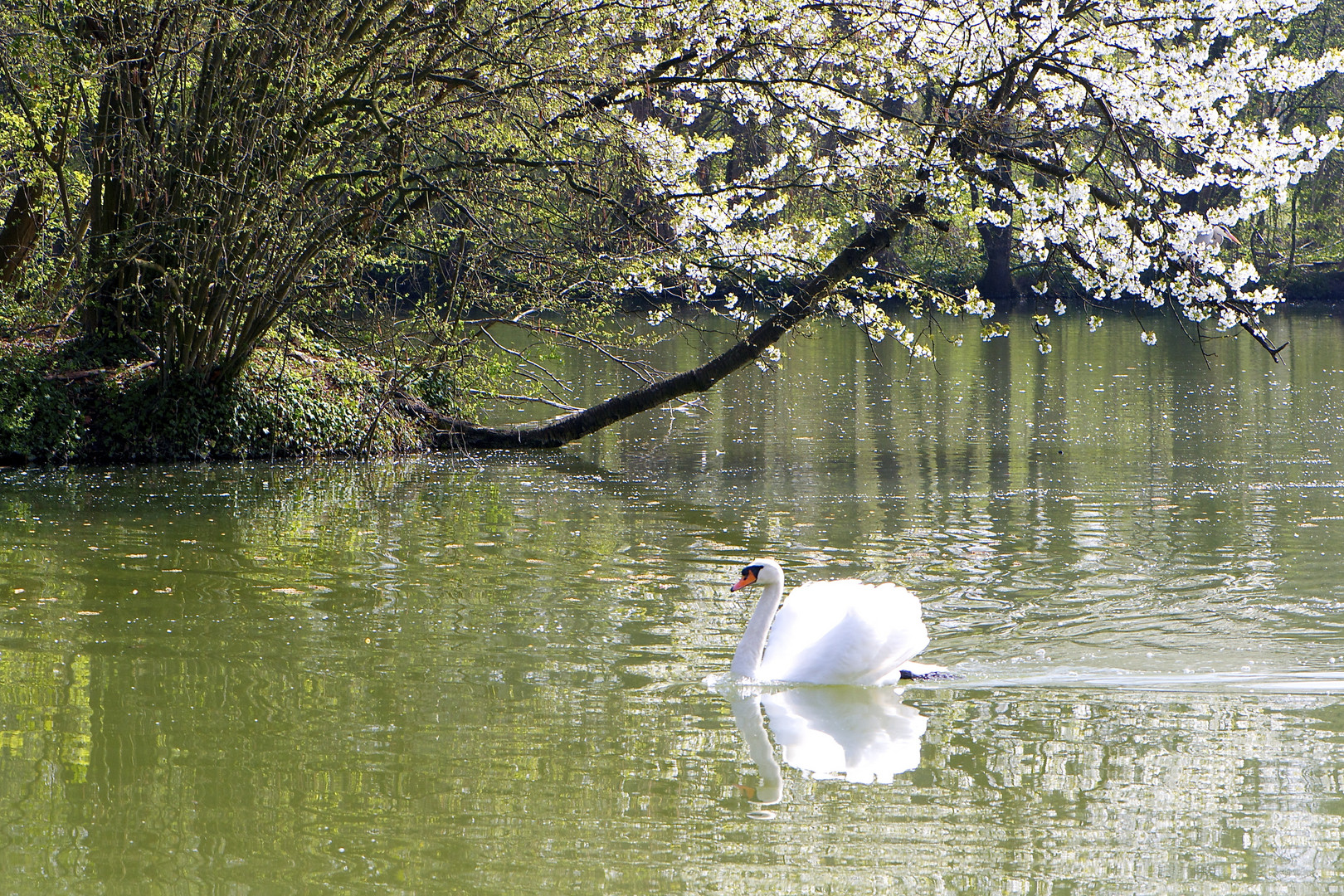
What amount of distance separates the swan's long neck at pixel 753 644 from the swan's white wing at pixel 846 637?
94 millimetres

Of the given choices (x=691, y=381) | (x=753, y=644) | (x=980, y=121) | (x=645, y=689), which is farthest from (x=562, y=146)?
(x=645, y=689)

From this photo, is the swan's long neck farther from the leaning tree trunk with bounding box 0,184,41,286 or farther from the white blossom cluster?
the leaning tree trunk with bounding box 0,184,41,286

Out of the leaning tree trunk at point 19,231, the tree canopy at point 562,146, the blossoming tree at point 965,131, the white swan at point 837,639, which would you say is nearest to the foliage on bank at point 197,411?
the tree canopy at point 562,146

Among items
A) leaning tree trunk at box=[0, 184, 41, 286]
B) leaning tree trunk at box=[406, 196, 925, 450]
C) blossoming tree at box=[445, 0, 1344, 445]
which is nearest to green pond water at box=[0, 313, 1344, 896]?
leaning tree trunk at box=[406, 196, 925, 450]

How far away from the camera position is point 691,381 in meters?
15.6

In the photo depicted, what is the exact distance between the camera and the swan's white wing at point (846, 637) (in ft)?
23.0

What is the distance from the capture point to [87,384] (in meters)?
14.2

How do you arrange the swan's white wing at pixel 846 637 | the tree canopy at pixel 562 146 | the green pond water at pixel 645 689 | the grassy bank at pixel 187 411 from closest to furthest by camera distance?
1. the green pond water at pixel 645 689
2. the swan's white wing at pixel 846 637
3. the tree canopy at pixel 562 146
4. the grassy bank at pixel 187 411

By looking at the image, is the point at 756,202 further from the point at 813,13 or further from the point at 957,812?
the point at 957,812

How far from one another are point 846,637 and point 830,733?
0.74 meters

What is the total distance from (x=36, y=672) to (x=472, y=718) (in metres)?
2.35

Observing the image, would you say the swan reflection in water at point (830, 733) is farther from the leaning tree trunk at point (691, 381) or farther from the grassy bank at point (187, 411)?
the grassy bank at point (187, 411)

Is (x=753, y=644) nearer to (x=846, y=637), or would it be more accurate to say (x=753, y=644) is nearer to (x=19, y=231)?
(x=846, y=637)

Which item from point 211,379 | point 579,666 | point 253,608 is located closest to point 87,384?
point 211,379
